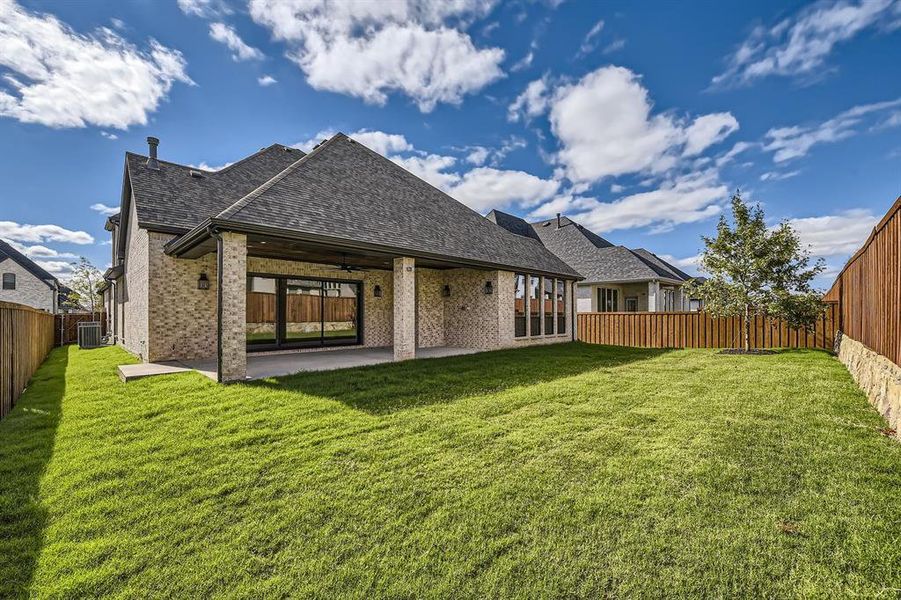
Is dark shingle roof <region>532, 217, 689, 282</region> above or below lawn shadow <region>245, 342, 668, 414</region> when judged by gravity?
above

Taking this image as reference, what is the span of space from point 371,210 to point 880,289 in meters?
10.4

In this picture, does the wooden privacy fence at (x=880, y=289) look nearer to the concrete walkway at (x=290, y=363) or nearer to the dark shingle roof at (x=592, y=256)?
the concrete walkway at (x=290, y=363)

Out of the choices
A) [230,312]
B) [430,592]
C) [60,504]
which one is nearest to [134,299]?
[230,312]

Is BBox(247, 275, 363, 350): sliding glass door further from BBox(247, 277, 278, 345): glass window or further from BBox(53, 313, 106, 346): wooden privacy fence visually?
BBox(53, 313, 106, 346): wooden privacy fence

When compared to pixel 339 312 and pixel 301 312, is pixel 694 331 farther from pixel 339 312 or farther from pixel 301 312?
pixel 301 312

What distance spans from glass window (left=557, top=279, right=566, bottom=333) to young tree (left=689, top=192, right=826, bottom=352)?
517cm

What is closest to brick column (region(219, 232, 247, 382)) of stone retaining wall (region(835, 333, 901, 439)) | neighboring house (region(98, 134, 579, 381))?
neighboring house (region(98, 134, 579, 381))

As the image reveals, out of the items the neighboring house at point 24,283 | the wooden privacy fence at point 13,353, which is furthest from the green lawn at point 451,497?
the neighboring house at point 24,283

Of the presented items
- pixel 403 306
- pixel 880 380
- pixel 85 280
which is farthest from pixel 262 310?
pixel 85 280

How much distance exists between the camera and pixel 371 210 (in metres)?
10.9

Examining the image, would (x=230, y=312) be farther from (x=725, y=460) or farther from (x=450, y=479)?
(x=725, y=460)

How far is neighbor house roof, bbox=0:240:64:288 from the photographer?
97.2ft

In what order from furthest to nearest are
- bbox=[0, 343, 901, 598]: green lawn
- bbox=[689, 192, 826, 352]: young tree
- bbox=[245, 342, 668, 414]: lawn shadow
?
1. bbox=[689, 192, 826, 352]: young tree
2. bbox=[245, 342, 668, 414]: lawn shadow
3. bbox=[0, 343, 901, 598]: green lawn

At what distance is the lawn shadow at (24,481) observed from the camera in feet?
8.15
